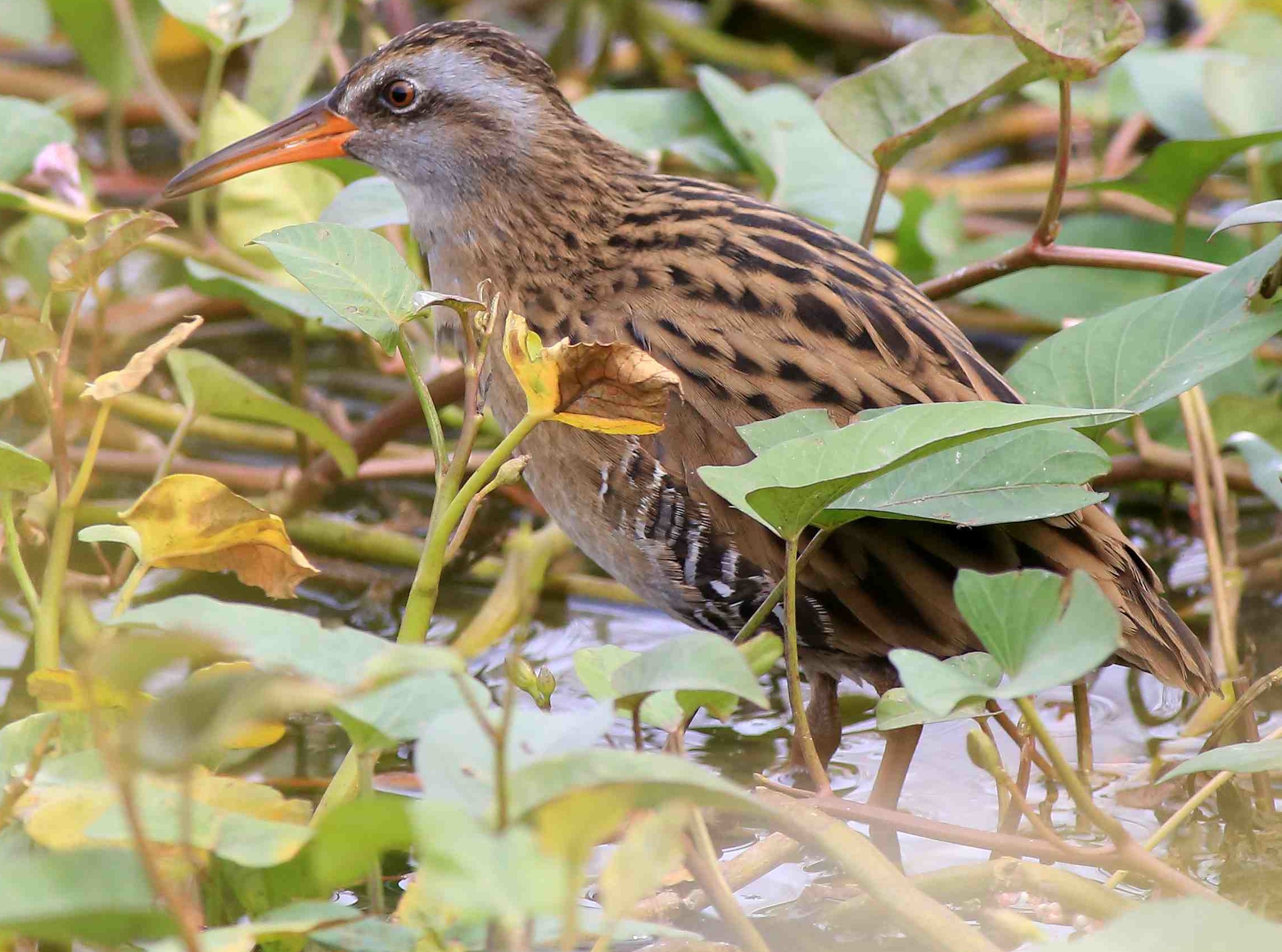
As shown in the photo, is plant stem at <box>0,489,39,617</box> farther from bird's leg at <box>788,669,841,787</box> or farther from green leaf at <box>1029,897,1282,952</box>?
green leaf at <box>1029,897,1282,952</box>

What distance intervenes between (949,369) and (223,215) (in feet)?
4.42

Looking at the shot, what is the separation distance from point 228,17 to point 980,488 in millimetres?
1400

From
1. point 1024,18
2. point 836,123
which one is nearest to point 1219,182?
point 836,123

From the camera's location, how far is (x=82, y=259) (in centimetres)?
162

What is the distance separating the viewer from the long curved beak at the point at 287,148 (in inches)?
87.7

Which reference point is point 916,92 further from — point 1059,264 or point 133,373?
point 133,373

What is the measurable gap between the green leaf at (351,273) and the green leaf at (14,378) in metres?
0.33

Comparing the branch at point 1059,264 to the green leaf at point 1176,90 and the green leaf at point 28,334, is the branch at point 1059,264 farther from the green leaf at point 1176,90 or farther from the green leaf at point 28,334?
the green leaf at point 28,334

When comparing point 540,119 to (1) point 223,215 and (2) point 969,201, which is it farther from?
→ (2) point 969,201

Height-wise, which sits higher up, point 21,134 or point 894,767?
point 21,134

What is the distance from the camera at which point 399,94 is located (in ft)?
7.17

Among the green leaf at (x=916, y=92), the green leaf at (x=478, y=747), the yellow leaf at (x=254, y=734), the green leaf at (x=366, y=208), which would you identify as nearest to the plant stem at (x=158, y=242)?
the green leaf at (x=366, y=208)

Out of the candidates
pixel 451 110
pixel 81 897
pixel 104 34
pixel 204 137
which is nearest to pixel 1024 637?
pixel 81 897

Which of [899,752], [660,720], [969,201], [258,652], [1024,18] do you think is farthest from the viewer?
[969,201]
